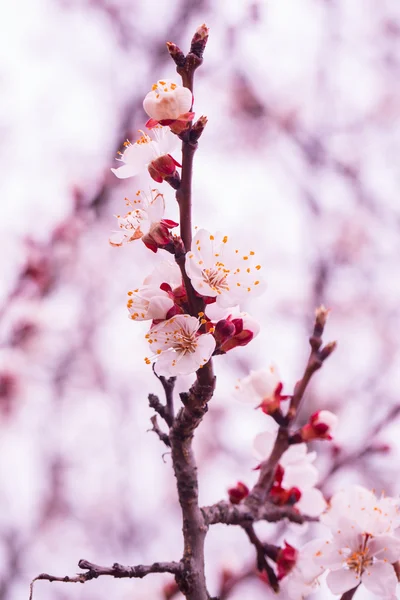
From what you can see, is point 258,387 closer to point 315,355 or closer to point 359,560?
point 315,355

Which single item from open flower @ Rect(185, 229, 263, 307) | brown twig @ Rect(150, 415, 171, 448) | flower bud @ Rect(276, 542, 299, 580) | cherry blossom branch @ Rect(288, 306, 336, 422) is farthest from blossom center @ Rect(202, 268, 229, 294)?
flower bud @ Rect(276, 542, 299, 580)

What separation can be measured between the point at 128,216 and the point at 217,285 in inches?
7.3

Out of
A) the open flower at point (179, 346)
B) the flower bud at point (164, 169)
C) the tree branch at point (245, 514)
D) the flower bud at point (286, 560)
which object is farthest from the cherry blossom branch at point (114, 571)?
the flower bud at point (164, 169)

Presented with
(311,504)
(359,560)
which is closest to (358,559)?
(359,560)

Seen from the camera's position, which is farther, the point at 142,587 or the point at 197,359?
the point at 142,587

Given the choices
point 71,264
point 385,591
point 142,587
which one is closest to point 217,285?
point 385,591

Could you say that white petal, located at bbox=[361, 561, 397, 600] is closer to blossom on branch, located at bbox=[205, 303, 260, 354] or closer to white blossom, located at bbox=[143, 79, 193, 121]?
blossom on branch, located at bbox=[205, 303, 260, 354]

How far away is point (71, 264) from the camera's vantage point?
3057mm

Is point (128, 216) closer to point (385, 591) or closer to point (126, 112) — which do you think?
point (385, 591)

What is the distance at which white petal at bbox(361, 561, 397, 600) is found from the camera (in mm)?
909

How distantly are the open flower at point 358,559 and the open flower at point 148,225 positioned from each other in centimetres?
59

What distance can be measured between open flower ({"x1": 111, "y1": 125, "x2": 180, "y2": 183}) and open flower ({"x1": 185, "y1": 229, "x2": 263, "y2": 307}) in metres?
0.10

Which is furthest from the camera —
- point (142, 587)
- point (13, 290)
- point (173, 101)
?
point (13, 290)

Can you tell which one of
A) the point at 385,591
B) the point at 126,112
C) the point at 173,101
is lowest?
the point at 385,591
